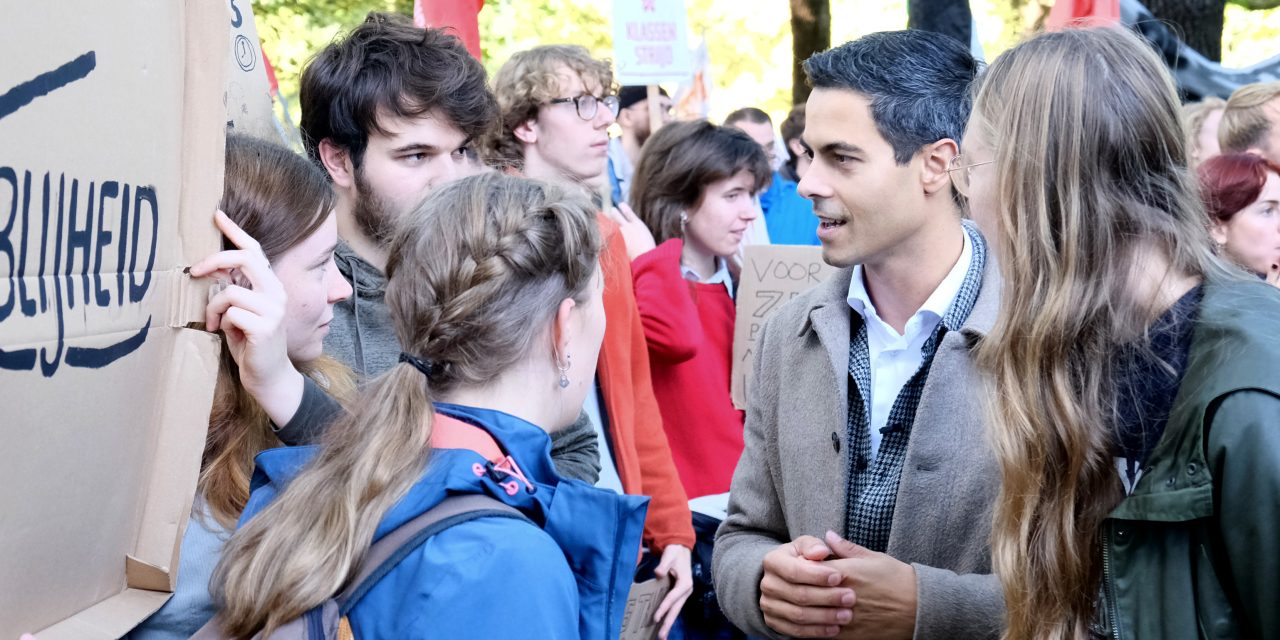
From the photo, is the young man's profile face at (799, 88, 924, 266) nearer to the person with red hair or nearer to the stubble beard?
the stubble beard

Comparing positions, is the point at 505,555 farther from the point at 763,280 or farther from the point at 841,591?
the point at 763,280

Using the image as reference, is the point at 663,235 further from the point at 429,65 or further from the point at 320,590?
the point at 320,590

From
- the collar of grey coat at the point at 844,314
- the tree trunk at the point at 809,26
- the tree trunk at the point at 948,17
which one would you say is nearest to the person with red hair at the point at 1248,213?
the collar of grey coat at the point at 844,314

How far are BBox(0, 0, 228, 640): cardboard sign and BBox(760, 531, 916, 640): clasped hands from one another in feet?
4.18

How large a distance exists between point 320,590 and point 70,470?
0.37 metres

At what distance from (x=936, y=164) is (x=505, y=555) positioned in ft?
5.53

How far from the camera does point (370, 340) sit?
9.20 feet

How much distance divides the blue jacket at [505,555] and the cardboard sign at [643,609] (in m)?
1.49

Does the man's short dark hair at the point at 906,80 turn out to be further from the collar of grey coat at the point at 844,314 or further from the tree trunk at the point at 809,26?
the tree trunk at the point at 809,26

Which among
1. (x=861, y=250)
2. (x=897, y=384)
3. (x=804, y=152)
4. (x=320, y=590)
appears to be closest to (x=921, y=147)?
(x=861, y=250)

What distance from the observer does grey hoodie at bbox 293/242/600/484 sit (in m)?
2.77

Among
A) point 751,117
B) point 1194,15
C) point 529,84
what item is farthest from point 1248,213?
point 1194,15

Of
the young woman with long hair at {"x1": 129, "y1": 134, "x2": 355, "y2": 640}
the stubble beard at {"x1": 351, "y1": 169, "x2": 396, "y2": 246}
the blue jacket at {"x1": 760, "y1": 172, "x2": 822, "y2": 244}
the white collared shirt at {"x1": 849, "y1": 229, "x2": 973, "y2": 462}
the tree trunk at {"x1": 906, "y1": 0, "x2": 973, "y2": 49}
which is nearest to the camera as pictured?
the young woman with long hair at {"x1": 129, "y1": 134, "x2": 355, "y2": 640}

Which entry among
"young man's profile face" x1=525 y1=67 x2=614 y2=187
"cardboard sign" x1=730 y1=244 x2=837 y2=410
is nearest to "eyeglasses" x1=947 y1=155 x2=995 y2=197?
"young man's profile face" x1=525 y1=67 x2=614 y2=187
